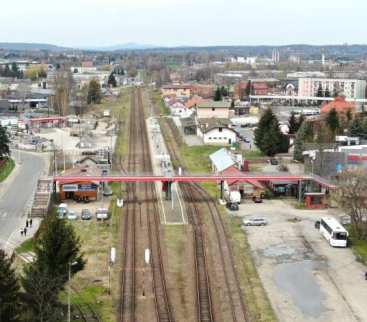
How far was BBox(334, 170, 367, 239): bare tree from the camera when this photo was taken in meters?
21.3

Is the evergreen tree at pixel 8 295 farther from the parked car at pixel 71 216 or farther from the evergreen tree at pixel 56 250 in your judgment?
the parked car at pixel 71 216

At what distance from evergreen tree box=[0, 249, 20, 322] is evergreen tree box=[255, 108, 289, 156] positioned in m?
24.8

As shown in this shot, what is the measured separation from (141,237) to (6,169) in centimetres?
1423

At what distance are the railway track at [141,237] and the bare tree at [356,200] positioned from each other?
6.20 meters

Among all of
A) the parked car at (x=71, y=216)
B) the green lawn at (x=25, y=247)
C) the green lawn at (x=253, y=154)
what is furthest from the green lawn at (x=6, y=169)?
the green lawn at (x=253, y=154)

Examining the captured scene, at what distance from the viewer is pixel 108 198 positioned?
2681cm

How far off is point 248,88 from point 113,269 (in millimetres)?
61780

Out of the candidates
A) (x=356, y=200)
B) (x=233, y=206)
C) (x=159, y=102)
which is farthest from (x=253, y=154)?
(x=159, y=102)

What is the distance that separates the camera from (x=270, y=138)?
36344mm

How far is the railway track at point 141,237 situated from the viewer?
15.1 metres

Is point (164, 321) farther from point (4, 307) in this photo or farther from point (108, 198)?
point (108, 198)

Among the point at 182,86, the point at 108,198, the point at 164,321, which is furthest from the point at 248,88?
the point at 164,321

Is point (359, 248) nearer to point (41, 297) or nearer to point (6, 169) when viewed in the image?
point (41, 297)

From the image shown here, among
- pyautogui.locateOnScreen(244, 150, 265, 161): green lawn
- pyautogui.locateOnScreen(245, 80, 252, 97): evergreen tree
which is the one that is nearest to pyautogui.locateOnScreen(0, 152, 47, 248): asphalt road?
pyautogui.locateOnScreen(244, 150, 265, 161): green lawn
